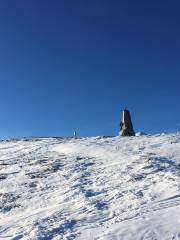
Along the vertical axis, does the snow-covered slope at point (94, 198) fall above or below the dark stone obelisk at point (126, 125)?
below

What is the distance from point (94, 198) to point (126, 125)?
2806 centimetres

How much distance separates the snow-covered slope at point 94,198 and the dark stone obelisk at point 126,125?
18.4m

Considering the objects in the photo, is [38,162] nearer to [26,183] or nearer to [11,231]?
[26,183]

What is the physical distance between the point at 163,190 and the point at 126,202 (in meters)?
1.21

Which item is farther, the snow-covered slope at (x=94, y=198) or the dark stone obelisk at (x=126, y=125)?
the dark stone obelisk at (x=126, y=125)

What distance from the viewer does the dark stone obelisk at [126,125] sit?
3929cm

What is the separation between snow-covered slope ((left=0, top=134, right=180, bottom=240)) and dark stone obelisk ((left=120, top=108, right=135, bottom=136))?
18403mm

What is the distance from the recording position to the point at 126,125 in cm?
4000

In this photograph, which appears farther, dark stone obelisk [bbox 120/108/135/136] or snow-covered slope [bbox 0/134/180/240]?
dark stone obelisk [bbox 120/108/135/136]

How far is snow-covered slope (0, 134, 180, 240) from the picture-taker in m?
9.31

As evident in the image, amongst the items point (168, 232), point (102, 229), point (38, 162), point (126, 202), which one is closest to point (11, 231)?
point (102, 229)

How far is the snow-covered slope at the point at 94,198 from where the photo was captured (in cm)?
931

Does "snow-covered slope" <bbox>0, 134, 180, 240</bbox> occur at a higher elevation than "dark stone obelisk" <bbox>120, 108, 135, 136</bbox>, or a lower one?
lower

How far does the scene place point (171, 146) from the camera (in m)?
21.7
